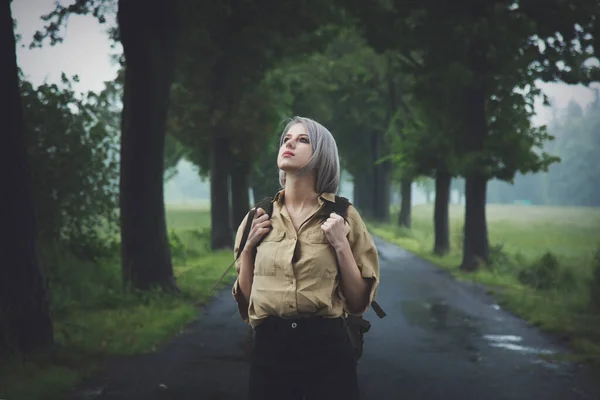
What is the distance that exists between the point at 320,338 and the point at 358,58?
107 ft

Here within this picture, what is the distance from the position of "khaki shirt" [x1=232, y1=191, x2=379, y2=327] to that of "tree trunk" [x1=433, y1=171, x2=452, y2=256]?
22.2m

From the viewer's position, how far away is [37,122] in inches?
542

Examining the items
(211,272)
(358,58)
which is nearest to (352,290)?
(211,272)

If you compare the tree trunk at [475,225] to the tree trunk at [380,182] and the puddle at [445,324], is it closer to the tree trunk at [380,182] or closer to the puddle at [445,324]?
the puddle at [445,324]

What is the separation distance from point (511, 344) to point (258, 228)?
759 cm

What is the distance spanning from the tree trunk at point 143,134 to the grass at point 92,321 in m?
0.69

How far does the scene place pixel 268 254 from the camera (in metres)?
3.51

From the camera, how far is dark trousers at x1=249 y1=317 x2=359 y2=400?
137 inches

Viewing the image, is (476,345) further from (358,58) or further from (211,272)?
(358,58)

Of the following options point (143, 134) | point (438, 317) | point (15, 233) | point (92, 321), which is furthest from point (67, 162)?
point (438, 317)

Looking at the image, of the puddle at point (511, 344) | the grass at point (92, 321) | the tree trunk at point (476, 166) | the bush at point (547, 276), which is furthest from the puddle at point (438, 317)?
the tree trunk at point (476, 166)

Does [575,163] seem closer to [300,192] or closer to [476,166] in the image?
[476,166]

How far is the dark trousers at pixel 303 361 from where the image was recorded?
3.49m

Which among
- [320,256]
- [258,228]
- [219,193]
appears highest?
[258,228]
